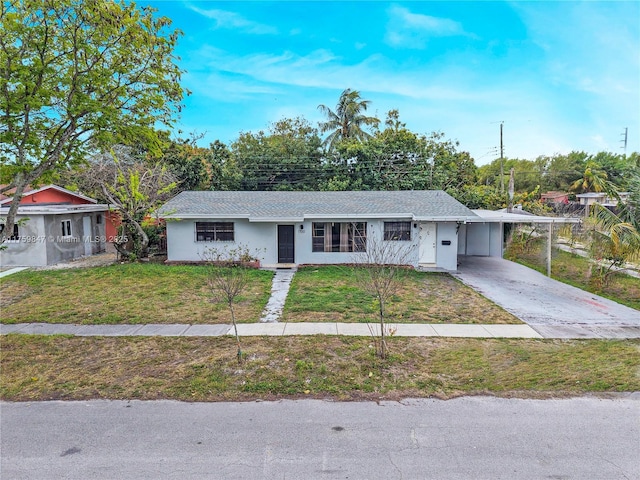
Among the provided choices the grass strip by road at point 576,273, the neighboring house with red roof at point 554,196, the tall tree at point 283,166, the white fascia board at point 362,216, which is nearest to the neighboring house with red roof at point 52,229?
the white fascia board at point 362,216

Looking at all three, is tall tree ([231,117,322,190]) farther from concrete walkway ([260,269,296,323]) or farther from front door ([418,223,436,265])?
concrete walkway ([260,269,296,323])

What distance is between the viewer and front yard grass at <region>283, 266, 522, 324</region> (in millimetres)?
10328

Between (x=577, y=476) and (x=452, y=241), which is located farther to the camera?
(x=452, y=241)

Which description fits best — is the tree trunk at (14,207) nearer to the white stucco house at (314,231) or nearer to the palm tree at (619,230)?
the white stucco house at (314,231)

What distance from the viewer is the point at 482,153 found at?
3170cm

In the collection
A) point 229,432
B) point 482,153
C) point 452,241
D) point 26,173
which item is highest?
point 482,153

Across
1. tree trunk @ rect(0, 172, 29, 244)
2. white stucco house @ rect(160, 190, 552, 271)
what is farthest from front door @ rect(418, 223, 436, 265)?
tree trunk @ rect(0, 172, 29, 244)

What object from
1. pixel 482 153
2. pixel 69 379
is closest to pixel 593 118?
pixel 482 153

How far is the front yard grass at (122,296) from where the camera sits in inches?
407

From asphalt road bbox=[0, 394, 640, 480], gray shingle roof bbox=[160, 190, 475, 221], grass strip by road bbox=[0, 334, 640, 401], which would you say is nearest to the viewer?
asphalt road bbox=[0, 394, 640, 480]

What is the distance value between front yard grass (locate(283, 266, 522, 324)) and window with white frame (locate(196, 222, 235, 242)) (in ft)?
13.1

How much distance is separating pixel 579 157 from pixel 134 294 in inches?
2252

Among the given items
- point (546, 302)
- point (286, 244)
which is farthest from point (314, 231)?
point (546, 302)

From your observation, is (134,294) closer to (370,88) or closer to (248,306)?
(248,306)
